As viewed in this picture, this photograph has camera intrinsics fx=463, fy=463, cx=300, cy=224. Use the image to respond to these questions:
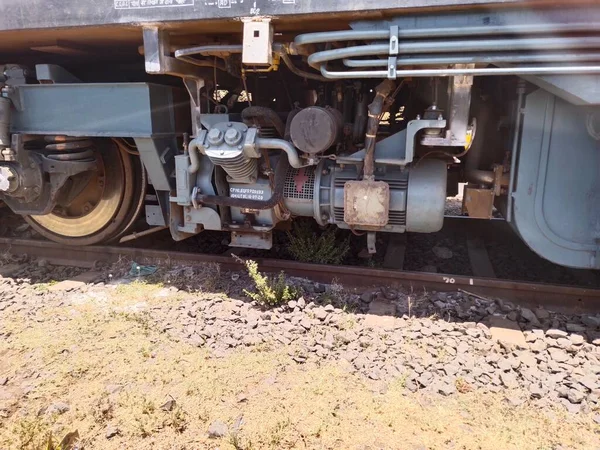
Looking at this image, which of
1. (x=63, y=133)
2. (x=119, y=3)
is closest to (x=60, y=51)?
(x=63, y=133)

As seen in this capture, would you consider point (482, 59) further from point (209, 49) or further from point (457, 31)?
Result: point (209, 49)

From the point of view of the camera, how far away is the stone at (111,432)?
8.56 feet

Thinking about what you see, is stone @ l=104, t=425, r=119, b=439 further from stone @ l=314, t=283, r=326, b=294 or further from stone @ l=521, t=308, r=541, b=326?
stone @ l=521, t=308, r=541, b=326

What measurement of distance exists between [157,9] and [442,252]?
3.63 m

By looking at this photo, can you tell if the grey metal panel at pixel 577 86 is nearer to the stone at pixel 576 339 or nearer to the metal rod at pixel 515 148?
the metal rod at pixel 515 148

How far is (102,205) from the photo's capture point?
511cm

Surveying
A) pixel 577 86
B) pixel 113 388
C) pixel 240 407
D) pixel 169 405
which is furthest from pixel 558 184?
pixel 113 388

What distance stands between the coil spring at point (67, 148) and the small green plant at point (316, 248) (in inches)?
89.6

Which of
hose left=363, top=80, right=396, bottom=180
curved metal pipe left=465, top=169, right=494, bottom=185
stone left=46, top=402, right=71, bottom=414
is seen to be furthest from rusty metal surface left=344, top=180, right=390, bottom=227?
stone left=46, top=402, right=71, bottom=414

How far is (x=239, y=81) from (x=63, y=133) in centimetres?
177

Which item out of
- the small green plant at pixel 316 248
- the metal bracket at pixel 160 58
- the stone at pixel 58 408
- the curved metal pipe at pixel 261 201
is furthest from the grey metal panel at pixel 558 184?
the stone at pixel 58 408

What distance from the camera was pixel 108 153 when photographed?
508cm

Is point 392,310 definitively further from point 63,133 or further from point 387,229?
point 63,133

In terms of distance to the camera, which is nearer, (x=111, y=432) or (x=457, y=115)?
(x=111, y=432)
